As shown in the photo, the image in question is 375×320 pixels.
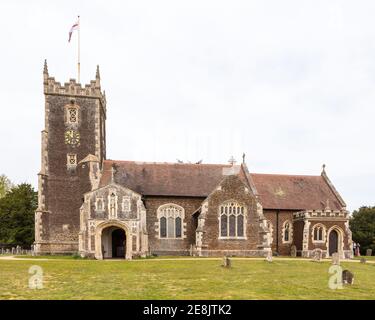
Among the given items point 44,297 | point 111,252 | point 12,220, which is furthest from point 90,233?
A: point 12,220

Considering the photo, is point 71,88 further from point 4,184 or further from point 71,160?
point 4,184

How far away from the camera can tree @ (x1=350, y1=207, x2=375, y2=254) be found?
44688 mm

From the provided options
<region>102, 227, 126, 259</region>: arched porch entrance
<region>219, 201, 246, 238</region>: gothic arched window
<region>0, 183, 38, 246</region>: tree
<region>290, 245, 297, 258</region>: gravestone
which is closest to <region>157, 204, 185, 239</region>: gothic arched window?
<region>102, 227, 126, 259</region>: arched porch entrance

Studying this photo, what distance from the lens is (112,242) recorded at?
3356 cm

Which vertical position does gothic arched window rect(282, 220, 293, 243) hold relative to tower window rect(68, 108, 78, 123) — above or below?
below

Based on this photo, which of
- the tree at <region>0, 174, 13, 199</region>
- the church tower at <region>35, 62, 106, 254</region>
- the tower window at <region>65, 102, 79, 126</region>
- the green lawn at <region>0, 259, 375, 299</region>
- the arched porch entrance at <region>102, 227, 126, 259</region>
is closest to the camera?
the green lawn at <region>0, 259, 375, 299</region>

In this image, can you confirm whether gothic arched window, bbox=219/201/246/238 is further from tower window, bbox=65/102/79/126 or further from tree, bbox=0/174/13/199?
tree, bbox=0/174/13/199

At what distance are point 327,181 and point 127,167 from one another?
21669 millimetres

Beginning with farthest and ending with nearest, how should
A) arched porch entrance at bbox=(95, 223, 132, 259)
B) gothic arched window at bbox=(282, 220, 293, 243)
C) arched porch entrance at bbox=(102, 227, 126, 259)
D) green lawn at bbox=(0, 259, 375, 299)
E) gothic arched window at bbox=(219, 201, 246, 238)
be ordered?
gothic arched window at bbox=(282, 220, 293, 243), gothic arched window at bbox=(219, 201, 246, 238), arched porch entrance at bbox=(102, 227, 126, 259), arched porch entrance at bbox=(95, 223, 132, 259), green lawn at bbox=(0, 259, 375, 299)

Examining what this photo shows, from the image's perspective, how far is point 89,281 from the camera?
14.8 m

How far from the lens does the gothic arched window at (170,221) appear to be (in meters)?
34.4

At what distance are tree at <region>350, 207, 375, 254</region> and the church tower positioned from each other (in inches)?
1254

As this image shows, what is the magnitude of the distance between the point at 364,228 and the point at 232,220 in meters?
22.2
